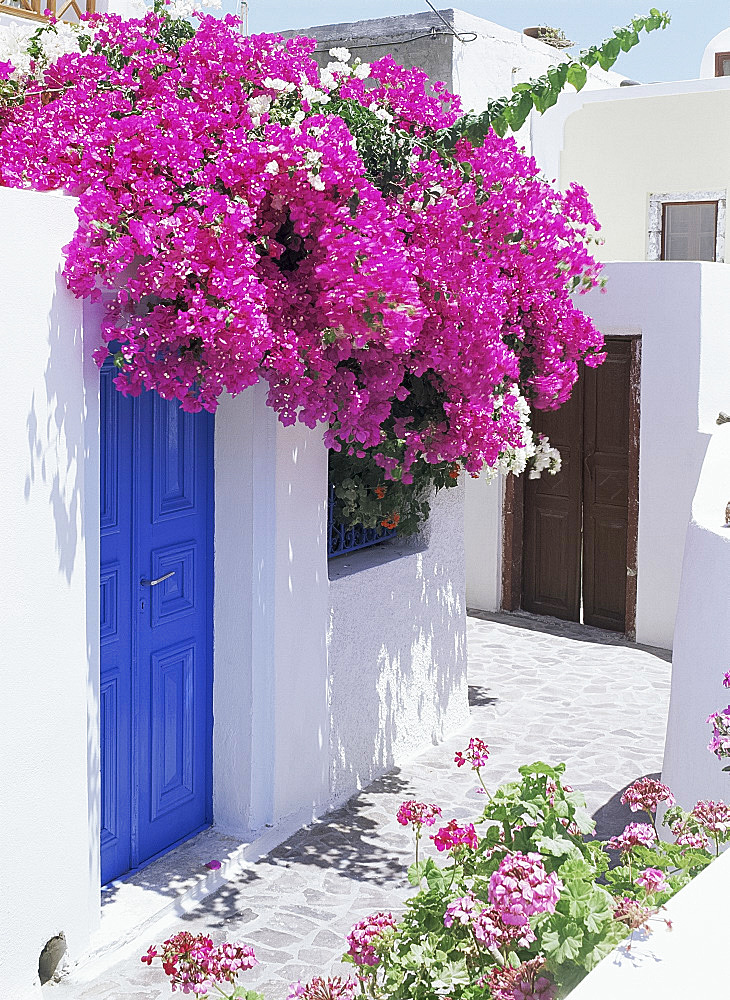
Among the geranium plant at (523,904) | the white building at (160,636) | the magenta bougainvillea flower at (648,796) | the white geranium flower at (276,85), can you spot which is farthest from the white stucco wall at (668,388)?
the geranium plant at (523,904)

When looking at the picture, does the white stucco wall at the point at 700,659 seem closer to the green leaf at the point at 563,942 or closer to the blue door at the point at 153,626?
the blue door at the point at 153,626

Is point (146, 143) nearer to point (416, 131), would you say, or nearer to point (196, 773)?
point (416, 131)

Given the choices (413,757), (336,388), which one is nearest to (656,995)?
(336,388)

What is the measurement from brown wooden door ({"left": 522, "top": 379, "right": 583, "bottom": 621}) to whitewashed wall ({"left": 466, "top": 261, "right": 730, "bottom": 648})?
811 millimetres

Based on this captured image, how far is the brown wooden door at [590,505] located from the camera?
10836 mm

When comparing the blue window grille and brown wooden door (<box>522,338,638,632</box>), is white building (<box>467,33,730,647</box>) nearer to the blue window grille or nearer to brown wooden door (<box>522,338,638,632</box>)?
brown wooden door (<box>522,338,638,632</box>)

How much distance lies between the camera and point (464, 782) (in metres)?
7.14

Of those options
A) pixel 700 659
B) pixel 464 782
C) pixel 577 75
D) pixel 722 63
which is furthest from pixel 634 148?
pixel 700 659

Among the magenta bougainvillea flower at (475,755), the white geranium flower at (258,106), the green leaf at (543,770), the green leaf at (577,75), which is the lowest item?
the magenta bougainvillea flower at (475,755)

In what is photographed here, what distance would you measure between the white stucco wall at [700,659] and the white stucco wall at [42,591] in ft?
8.79

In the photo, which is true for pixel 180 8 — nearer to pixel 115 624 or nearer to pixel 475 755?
pixel 115 624

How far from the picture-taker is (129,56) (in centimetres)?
536

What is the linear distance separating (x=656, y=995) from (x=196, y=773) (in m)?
4.12

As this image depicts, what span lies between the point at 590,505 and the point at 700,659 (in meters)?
5.81
